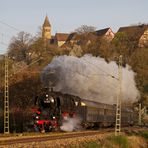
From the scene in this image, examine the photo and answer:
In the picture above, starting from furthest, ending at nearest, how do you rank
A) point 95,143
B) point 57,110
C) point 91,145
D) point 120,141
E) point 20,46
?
point 20,46
point 57,110
point 120,141
point 95,143
point 91,145

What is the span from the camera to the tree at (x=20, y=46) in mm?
127062

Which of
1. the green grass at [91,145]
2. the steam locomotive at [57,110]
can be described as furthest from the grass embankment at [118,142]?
the steam locomotive at [57,110]

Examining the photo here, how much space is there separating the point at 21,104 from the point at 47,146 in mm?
43254

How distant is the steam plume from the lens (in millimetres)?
44156

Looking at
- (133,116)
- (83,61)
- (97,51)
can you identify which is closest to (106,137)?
(83,61)

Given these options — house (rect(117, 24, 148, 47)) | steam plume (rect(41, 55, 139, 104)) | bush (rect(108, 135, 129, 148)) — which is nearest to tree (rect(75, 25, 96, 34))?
house (rect(117, 24, 148, 47))

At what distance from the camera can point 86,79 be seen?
51.8m

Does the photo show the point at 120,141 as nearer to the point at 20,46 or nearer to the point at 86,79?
the point at 86,79

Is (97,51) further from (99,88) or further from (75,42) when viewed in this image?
(99,88)

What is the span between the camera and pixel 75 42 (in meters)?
130

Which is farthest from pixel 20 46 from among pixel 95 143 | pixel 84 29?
pixel 95 143

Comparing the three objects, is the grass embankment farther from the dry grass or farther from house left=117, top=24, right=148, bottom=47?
house left=117, top=24, right=148, bottom=47

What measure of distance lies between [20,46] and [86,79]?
79066 mm

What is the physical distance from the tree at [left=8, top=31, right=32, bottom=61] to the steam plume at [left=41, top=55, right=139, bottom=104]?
2534 inches
